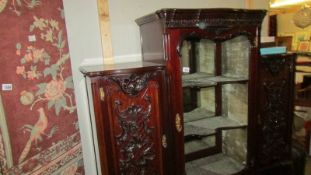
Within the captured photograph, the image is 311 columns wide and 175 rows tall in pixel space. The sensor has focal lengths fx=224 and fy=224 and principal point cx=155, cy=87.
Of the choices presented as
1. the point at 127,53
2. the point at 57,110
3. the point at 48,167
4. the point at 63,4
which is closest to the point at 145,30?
the point at 127,53

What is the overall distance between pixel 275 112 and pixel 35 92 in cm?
171

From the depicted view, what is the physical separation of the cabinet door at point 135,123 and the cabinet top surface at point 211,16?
32 centimetres

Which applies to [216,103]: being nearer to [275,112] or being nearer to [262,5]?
[275,112]

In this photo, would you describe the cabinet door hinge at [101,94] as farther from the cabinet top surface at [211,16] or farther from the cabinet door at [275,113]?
the cabinet door at [275,113]

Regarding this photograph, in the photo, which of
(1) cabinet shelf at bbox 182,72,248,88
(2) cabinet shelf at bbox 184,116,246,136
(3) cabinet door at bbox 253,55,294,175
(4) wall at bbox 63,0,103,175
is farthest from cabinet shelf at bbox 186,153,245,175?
(4) wall at bbox 63,0,103,175

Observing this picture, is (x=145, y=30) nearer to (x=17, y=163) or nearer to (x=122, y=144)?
(x=122, y=144)

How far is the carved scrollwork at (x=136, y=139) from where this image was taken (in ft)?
4.18

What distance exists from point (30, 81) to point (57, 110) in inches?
10.2

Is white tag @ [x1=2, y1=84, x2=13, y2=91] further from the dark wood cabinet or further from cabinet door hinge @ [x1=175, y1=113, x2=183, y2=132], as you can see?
cabinet door hinge @ [x1=175, y1=113, x2=183, y2=132]

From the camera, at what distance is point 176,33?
131cm

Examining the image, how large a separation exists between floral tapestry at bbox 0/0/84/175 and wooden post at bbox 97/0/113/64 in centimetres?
27

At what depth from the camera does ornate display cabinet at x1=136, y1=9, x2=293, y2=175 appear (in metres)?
1.35

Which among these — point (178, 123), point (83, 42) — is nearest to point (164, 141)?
point (178, 123)

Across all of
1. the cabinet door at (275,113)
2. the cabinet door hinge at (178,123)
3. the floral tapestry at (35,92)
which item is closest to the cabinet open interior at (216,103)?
the cabinet door at (275,113)
